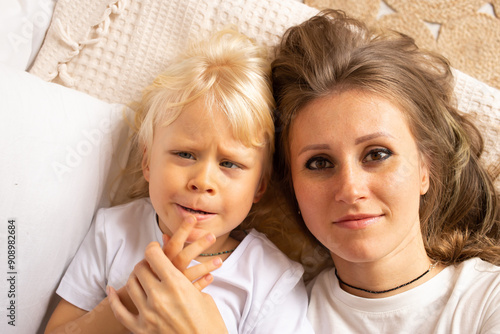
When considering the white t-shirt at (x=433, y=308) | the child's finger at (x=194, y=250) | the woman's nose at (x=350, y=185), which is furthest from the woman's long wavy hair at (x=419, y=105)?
the child's finger at (x=194, y=250)

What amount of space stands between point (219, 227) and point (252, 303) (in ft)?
0.85

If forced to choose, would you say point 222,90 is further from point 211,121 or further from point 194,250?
point 194,250

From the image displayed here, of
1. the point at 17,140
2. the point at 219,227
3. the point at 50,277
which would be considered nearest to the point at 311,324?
the point at 219,227

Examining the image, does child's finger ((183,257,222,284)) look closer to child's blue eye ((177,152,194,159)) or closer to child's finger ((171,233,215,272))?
child's finger ((171,233,215,272))

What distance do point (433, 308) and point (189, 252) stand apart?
0.72m

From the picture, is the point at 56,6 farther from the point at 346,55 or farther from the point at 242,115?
the point at 346,55

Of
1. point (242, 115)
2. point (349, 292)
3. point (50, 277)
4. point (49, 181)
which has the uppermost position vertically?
point (242, 115)

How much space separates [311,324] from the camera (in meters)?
1.35

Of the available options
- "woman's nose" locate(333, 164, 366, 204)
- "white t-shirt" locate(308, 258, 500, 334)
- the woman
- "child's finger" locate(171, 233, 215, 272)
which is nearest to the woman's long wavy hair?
the woman

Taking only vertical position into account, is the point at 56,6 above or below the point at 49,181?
above

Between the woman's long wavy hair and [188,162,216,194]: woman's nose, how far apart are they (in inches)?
10.6

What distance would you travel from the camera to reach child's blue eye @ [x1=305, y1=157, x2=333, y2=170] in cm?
122

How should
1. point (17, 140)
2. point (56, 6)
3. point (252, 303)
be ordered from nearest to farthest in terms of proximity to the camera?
point (17, 140) < point (252, 303) < point (56, 6)

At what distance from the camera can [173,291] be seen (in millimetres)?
1074
